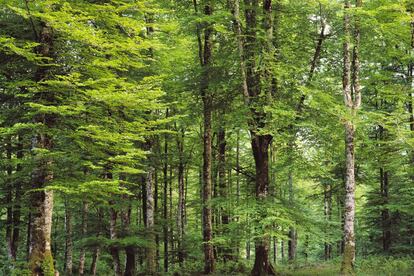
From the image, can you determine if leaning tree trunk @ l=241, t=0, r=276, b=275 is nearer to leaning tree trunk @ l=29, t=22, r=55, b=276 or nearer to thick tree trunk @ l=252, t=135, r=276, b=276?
thick tree trunk @ l=252, t=135, r=276, b=276

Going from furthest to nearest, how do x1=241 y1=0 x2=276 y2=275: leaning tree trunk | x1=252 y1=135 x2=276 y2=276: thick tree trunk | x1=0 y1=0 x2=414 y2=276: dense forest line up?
x1=252 y1=135 x2=276 y2=276: thick tree trunk → x1=241 y1=0 x2=276 y2=275: leaning tree trunk → x1=0 y1=0 x2=414 y2=276: dense forest

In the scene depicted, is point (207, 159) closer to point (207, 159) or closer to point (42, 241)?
point (207, 159)

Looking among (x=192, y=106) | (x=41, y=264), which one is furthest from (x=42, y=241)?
(x=192, y=106)

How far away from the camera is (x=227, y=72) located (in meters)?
16.1

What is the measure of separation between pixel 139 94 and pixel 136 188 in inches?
482

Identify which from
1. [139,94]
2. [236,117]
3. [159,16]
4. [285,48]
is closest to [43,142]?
[139,94]

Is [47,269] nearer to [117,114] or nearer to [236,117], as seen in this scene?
[117,114]

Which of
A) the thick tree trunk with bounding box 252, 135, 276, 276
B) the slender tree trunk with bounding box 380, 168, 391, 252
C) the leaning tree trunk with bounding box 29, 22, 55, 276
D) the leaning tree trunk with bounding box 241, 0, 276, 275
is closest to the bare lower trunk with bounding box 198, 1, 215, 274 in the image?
the leaning tree trunk with bounding box 241, 0, 276, 275

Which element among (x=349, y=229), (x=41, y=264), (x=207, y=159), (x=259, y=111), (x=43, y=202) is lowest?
(x=41, y=264)

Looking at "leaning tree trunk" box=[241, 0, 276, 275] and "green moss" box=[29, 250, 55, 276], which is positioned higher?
"leaning tree trunk" box=[241, 0, 276, 275]

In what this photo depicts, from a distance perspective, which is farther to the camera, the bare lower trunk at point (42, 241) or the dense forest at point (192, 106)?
the bare lower trunk at point (42, 241)

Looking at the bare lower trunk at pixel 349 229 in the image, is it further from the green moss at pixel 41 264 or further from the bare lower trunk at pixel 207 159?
the green moss at pixel 41 264

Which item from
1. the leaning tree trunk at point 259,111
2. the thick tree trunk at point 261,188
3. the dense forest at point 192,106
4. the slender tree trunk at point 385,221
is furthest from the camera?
the slender tree trunk at point 385,221

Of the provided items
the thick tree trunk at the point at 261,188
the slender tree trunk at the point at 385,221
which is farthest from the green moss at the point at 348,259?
the slender tree trunk at the point at 385,221
